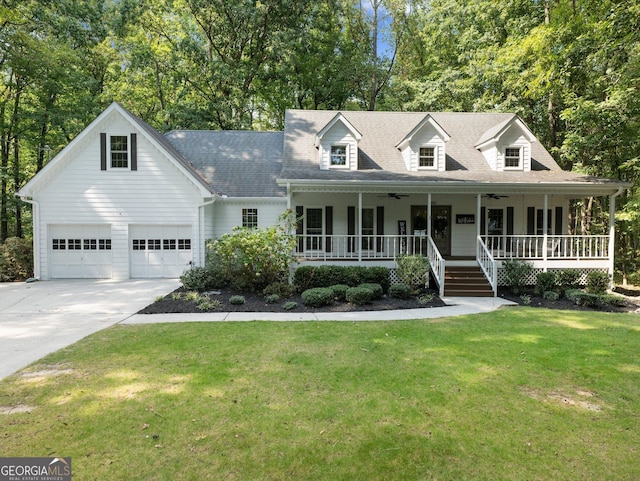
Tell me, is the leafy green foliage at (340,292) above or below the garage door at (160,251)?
below

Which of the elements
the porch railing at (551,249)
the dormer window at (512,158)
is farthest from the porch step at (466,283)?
the dormer window at (512,158)

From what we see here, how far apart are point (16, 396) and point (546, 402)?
22.0ft

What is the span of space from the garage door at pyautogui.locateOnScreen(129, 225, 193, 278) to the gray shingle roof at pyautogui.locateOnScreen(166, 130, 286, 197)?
9.05 ft

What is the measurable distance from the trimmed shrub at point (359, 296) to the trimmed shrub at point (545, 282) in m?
6.54

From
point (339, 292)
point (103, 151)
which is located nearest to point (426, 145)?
point (339, 292)

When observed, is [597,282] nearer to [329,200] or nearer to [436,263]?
[436,263]

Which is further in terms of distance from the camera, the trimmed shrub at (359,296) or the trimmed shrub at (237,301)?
the trimmed shrub at (359,296)

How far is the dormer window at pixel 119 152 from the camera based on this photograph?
46.4 ft

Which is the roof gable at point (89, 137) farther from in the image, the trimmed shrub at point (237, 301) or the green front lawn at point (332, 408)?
the green front lawn at point (332, 408)

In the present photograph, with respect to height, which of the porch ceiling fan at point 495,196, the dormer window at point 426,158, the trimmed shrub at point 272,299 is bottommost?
the trimmed shrub at point 272,299

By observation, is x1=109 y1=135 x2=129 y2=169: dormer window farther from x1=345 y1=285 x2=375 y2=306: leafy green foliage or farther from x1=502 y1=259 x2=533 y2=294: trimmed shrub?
x1=502 y1=259 x2=533 y2=294: trimmed shrub

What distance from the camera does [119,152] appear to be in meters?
14.2

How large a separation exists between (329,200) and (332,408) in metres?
11.6

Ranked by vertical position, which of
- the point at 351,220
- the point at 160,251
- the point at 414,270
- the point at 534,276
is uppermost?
the point at 351,220
